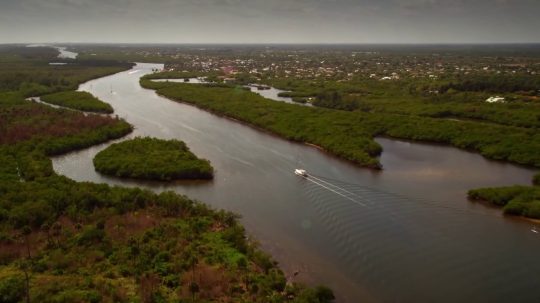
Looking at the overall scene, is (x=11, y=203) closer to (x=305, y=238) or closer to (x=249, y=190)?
(x=249, y=190)

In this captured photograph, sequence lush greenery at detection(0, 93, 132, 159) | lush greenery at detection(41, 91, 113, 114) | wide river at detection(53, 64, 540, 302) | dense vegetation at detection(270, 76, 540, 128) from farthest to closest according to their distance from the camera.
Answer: lush greenery at detection(41, 91, 113, 114) < dense vegetation at detection(270, 76, 540, 128) < lush greenery at detection(0, 93, 132, 159) < wide river at detection(53, 64, 540, 302)

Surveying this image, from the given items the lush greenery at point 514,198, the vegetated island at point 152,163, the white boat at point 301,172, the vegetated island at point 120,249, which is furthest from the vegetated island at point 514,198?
the vegetated island at point 152,163

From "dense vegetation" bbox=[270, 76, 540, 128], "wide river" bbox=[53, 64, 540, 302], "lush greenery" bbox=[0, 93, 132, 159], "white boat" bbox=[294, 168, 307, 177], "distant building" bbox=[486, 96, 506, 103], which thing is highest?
"distant building" bbox=[486, 96, 506, 103]

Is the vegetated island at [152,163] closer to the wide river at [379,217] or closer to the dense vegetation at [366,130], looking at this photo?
the wide river at [379,217]

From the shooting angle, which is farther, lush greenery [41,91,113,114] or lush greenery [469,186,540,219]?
lush greenery [41,91,113,114]

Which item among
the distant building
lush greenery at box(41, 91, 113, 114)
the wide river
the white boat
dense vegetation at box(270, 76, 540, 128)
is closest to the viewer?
the wide river

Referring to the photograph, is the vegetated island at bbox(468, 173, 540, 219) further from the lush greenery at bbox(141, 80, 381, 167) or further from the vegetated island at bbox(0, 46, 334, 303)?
the vegetated island at bbox(0, 46, 334, 303)

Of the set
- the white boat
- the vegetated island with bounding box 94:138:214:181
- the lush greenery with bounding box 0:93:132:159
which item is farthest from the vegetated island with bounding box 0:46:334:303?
the white boat

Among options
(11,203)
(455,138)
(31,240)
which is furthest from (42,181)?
(455,138)
